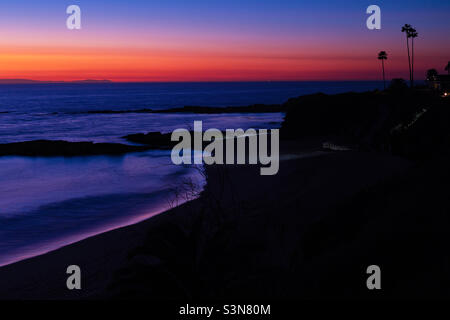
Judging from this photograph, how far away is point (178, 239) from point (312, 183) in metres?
13.1

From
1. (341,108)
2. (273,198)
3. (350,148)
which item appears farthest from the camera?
(341,108)

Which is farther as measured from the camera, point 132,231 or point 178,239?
point 132,231

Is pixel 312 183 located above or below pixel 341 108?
below

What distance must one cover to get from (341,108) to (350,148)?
14.5m

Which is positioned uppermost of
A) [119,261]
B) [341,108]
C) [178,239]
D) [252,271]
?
[341,108]

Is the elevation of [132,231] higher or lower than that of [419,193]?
lower

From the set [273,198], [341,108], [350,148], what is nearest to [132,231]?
[273,198]

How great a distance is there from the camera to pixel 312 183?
804 inches

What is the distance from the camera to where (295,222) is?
13203 millimetres

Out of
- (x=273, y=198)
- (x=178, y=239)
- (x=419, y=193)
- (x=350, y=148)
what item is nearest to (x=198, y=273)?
(x=178, y=239)

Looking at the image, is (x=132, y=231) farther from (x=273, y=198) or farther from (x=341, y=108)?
(x=341, y=108)

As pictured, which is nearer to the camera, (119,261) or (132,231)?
(119,261)
